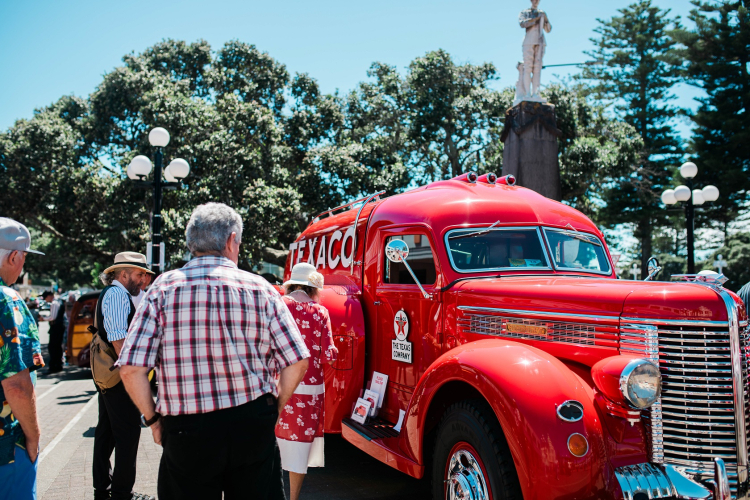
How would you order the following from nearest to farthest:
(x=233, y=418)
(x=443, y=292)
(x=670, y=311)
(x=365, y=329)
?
(x=233, y=418)
(x=670, y=311)
(x=443, y=292)
(x=365, y=329)

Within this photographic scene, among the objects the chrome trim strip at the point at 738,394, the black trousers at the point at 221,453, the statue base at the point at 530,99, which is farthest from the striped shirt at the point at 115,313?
the statue base at the point at 530,99

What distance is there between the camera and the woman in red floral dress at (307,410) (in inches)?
171

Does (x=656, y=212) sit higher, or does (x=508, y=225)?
(x=656, y=212)

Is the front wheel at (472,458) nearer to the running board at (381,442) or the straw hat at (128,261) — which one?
the running board at (381,442)

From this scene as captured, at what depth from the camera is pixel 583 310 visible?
342cm

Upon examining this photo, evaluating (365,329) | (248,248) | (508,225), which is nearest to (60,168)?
(248,248)

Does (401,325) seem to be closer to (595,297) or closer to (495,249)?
(495,249)

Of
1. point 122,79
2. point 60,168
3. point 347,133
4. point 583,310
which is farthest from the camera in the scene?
point 347,133

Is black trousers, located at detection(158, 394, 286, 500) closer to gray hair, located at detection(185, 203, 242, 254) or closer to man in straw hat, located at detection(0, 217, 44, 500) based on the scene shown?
man in straw hat, located at detection(0, 217, 44, 500)

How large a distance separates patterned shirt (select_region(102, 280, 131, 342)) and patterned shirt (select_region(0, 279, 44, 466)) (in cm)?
164

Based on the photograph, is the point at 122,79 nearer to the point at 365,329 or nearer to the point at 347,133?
the point at 347,133

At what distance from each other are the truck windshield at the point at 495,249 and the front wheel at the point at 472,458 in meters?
1.33

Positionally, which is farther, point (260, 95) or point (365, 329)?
point (260, 95)

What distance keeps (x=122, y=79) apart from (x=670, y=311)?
22141mm
